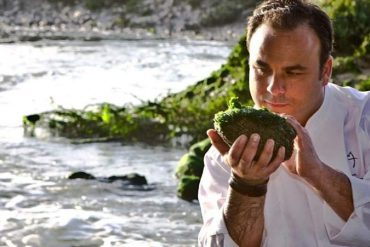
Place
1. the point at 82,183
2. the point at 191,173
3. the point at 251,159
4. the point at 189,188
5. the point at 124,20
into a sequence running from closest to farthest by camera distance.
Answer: the point at 251,159 < the point at 189,188 < the point at 191,173 < the point at 82,183 < the point at 124,20

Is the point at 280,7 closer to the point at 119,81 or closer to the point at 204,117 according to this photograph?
the point at 204,117

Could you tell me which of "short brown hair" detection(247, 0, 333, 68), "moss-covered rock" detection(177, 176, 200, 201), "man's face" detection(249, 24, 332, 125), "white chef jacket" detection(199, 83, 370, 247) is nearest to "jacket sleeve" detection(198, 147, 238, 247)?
"white chef jacket" detection(199, 83, 370, 247)

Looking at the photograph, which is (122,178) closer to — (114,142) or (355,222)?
(114,142)

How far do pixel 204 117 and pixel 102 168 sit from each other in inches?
67.7

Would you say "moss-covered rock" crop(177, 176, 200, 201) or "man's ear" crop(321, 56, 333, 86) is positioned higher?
"man's ear" crop(321, 56, 333, 86)

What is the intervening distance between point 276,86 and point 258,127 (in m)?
0.32

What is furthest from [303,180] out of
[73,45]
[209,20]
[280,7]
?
[209,20]

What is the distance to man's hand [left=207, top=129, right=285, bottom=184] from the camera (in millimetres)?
3430

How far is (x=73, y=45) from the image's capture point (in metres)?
32.8

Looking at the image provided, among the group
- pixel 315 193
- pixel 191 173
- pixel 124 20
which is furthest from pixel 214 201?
pixel 124 20

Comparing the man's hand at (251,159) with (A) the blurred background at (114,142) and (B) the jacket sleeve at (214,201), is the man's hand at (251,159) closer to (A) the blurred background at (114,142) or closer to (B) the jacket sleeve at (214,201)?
(B) the jacket sleeve at (214,201)

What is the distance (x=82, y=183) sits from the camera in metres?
10.7

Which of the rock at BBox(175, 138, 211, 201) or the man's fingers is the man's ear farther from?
the rock at BBox(175, 138, 211, 201)

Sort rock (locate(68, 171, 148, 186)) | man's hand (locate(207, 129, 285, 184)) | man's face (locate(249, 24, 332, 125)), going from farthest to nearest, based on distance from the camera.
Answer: rock (locate(68, 171, 148, 186))
man's face (locate(249, 24, 332, 125))
man's hand (locate(207, 129, 285, 184))
